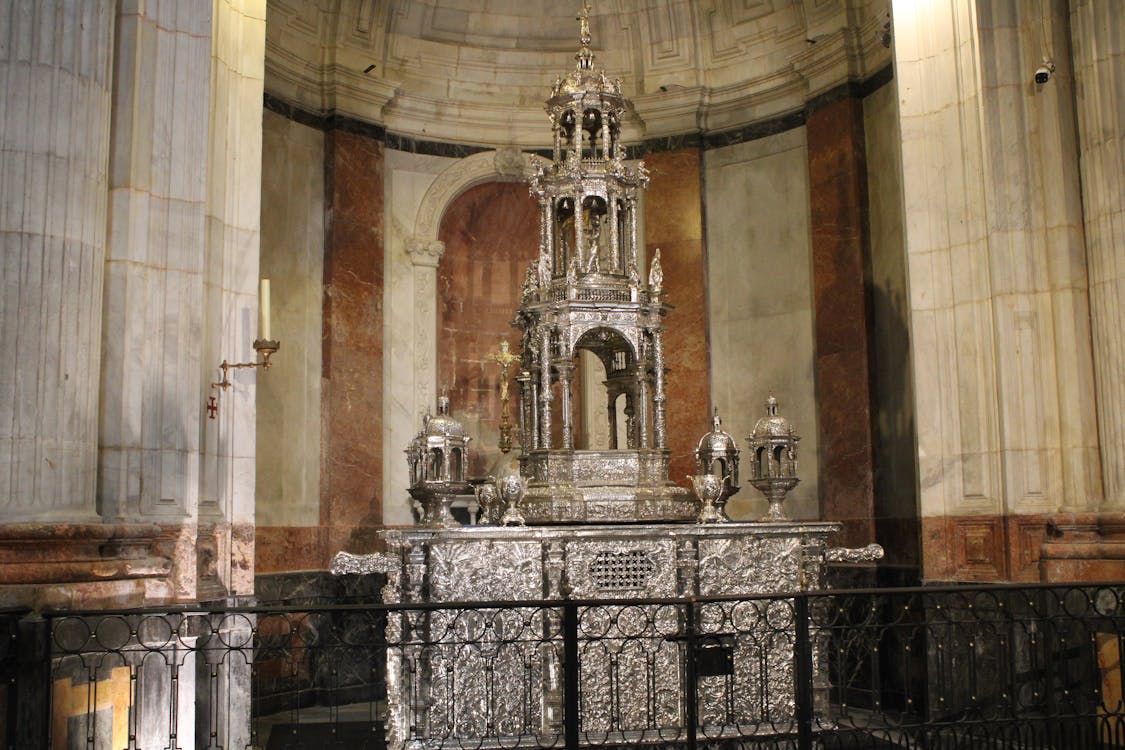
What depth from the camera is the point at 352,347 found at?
503 inches

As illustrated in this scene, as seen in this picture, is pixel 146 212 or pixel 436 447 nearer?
pixel 146 212

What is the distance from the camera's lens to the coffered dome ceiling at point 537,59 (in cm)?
1289

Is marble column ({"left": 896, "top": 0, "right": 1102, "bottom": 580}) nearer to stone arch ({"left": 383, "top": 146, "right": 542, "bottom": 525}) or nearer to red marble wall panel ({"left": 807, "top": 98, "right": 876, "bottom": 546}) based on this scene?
red marble wall panel ({"left": 807, "top": 98, "right": 876, "bottom": 546})

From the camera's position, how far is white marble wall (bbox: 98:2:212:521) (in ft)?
23.8

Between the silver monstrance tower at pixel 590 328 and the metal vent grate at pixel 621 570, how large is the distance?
42 cm

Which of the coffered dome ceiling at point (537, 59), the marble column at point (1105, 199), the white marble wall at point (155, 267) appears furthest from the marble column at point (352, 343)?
the marble column at point (1105, 199)

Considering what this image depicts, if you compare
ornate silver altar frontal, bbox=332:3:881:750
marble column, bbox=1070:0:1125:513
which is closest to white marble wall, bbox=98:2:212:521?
ornate silver altar frontal, bbox=332:3:881:750

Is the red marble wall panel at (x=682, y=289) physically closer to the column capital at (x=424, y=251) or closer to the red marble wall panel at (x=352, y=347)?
the column capital at (x=424, y=251)

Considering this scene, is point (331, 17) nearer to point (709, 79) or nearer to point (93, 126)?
point (709, 79)

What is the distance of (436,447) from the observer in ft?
31.5

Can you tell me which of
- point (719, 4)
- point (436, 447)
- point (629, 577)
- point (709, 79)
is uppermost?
point (719, 4)

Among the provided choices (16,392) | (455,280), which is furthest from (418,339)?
(16,392)

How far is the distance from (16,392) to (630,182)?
5864mm

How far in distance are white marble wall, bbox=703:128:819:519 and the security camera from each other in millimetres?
4331
